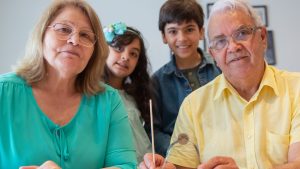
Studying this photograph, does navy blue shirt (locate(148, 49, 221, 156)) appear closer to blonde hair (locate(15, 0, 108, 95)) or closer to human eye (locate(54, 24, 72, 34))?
blonde hair (locate(15, 0, 108, 95))

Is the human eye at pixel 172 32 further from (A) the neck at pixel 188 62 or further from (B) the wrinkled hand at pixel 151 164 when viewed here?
(B) the wrinkled hand at pixel 151 164

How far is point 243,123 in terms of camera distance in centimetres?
123

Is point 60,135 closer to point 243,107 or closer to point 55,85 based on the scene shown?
point 55,85

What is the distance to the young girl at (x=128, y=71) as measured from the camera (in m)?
1.71

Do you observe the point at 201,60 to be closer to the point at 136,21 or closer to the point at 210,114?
the point at 210,114

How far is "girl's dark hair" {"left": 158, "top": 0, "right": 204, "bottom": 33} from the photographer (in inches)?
71.7

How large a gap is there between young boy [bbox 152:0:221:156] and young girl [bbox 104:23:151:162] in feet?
0.27

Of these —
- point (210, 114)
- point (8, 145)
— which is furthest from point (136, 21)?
point (8, 145)

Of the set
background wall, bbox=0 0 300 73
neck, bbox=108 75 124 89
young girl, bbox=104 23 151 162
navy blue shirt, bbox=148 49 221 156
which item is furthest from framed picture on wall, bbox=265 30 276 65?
neck, bbox=108 75 124 89

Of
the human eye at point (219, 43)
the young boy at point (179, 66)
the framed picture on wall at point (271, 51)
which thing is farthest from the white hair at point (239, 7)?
the framed picture on wall at point (271, 51)

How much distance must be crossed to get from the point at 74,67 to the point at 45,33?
0.17 metres

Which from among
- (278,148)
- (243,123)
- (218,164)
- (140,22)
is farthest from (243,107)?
(140,22)

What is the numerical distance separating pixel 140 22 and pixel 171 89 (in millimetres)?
1296

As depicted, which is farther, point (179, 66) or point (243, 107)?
point (179, 66)
